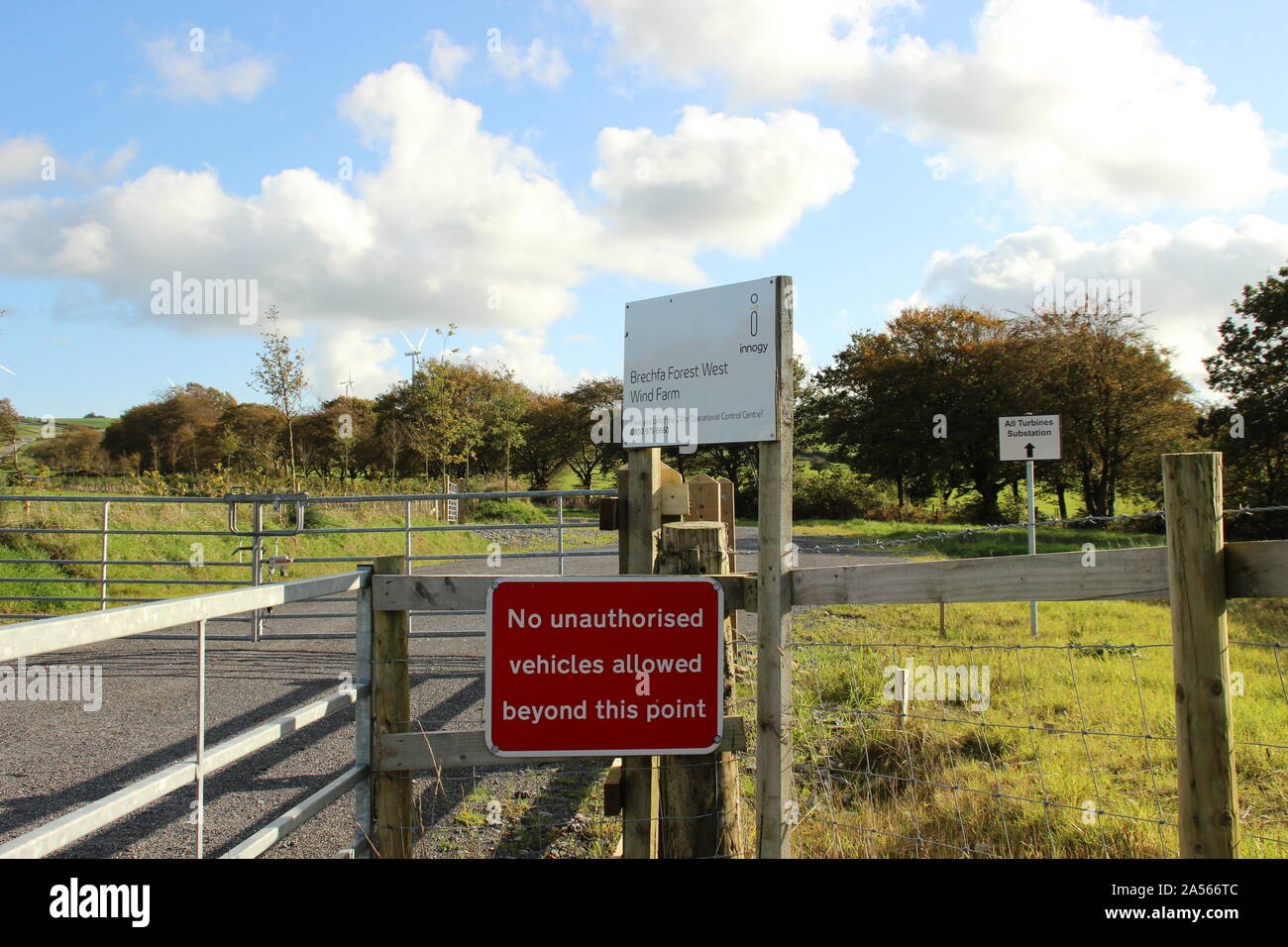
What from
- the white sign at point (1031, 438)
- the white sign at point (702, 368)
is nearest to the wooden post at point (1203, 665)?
the white sign at point (702, 368)

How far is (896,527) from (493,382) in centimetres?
2061

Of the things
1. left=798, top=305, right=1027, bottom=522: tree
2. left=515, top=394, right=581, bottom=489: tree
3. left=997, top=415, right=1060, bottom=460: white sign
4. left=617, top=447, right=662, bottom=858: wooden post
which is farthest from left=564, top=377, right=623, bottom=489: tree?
left=617, top=447, right=662, bottom=858: wooden post


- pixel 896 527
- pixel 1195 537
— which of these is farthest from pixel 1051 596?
pixel 896 527

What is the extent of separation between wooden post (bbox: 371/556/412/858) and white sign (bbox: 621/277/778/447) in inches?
41.8

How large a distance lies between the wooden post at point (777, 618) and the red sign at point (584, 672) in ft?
0.76

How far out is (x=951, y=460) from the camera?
3084cm

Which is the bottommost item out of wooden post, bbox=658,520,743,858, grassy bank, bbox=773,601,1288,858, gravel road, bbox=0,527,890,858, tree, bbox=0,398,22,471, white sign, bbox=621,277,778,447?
gravel road, bbox=0,527,890,858

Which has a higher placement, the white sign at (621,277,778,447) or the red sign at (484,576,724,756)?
the white sign at (621,277,778,447)

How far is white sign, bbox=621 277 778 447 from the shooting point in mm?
2889

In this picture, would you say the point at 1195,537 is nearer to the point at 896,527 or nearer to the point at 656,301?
the point at 656,301

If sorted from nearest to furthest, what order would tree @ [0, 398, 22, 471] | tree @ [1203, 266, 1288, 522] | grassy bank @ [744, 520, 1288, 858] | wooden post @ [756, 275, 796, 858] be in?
wooden post @ [756, 275, 796, 858] < grassy bank @ [744, 520, 1288, 858] < tree @ [0, 398, 22, 471] < tree @ [1203, 266, 1288, 522]

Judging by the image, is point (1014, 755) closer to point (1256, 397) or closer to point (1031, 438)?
point (1031, 438)

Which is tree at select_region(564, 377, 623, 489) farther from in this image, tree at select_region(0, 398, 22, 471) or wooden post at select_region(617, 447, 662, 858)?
wooden post at select_region(617, 447, 662, 858)
